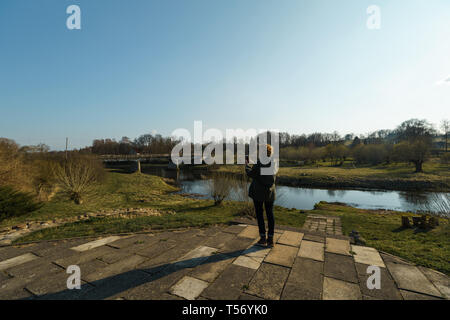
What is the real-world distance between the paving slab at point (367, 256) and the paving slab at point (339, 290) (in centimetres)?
91

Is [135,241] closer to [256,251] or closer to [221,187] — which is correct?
[256,251]

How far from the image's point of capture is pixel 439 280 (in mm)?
2807

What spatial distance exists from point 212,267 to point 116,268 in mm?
1495

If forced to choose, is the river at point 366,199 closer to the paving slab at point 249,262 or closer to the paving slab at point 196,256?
the paving slab at point 196,256

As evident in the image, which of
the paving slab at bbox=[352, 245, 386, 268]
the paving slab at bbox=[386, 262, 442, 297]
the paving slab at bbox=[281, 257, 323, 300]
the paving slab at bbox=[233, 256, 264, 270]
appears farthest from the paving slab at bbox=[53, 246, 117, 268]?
the paving slab at bbox=[386, 262, 442, 297]

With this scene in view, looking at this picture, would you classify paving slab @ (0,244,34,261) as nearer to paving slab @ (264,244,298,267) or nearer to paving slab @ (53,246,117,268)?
paving slab @ (53,246,117,268)

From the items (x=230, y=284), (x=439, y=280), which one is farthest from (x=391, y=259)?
(x=230, y=284)

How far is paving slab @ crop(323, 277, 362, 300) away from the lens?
7.91 feet

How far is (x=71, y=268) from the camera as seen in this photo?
3066mm

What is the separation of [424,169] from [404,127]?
31.6 meters

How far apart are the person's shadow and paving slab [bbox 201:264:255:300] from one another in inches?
16.8

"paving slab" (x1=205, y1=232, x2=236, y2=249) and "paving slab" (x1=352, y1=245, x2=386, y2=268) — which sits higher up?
"paving slab" (x1=205, y1=232, x2=236, y2=249)

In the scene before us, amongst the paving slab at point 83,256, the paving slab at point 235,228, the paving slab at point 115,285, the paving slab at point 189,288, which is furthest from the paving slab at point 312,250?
the paving slab at point 83,256
